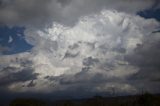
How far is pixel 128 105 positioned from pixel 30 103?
65.2 meters

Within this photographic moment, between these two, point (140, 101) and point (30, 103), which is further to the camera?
point (30, 103)

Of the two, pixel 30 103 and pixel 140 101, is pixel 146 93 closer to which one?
pixel 140 101

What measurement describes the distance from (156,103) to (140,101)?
371 inches

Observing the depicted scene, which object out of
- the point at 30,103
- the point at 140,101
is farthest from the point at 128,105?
the point at 30,103

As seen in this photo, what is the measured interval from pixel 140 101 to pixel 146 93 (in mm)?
5643

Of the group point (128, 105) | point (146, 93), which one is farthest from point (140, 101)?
point (128, 105)

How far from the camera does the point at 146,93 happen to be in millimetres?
163125

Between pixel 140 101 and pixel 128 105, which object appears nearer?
pixel 140 101

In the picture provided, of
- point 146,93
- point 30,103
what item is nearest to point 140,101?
point 146,93

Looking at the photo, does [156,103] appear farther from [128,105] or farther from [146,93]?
[128,105]

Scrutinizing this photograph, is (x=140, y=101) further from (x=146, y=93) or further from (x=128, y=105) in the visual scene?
(x=128, y=105)

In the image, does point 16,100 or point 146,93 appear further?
point 16,100

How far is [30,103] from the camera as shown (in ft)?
655

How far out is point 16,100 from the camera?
198 m
